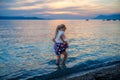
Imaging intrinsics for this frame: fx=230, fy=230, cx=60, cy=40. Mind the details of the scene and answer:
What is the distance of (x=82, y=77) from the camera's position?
268 inches

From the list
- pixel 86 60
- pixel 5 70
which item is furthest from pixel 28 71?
pixel 86 60

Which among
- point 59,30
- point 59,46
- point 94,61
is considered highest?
point 59,30

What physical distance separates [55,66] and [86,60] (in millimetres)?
2481

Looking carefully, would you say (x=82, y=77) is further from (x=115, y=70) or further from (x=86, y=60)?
(x=86, y=60)

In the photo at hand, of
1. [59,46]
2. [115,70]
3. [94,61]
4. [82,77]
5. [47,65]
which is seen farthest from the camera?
[94,61]

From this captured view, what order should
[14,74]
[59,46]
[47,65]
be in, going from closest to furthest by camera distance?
[14,74]
[59,46]
[47,65]

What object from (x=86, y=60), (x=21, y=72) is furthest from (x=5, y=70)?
(x=86, y=60)

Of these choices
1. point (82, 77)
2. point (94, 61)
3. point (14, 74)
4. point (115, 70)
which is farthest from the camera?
point (94, 61)

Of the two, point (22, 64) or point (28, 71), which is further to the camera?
point (22, 64)

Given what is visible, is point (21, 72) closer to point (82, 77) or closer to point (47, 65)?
point (47, 65)

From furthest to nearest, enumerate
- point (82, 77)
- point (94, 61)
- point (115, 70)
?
point (94, 61)
point (115, 70)
point (82, 77)

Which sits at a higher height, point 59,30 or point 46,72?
point 59,30

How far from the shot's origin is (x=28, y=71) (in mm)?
10078

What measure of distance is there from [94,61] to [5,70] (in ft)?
15.6
